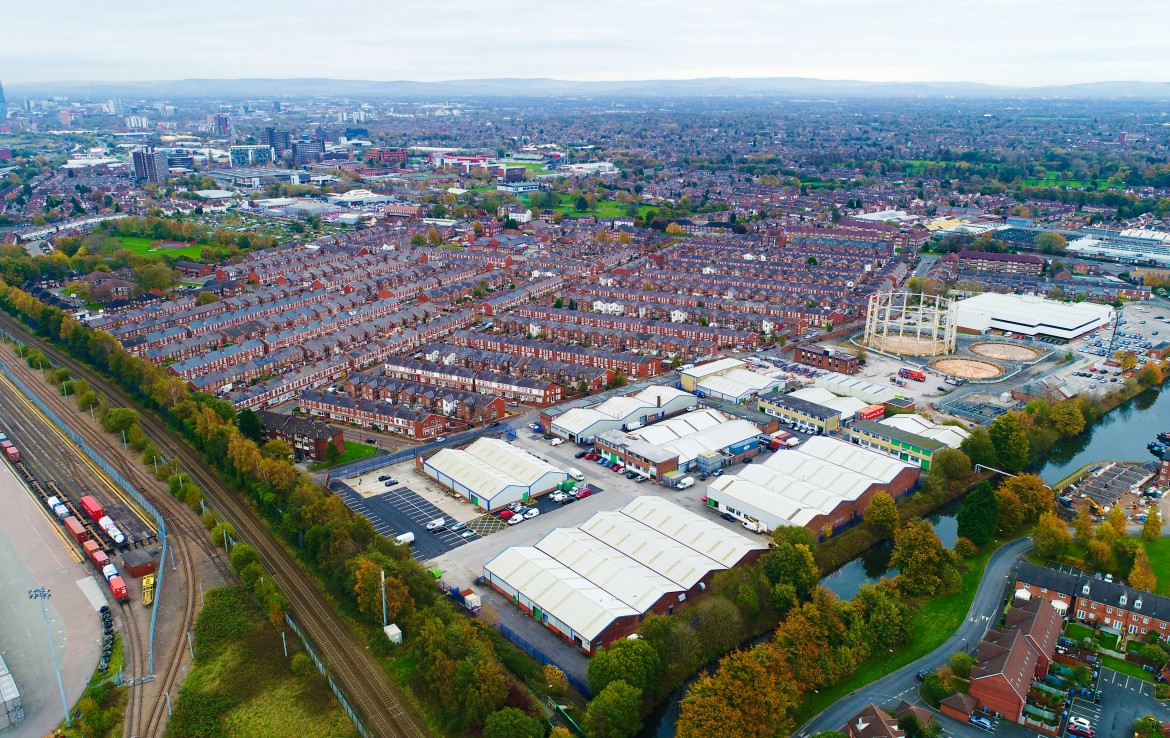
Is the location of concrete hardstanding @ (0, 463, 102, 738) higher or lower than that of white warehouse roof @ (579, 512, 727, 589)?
lower

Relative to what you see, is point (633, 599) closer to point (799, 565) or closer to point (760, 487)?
point (799, 565)

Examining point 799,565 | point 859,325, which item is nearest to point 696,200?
point 859,325

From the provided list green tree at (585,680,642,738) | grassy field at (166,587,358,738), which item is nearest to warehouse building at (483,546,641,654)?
green tree at (585,680,642,738)

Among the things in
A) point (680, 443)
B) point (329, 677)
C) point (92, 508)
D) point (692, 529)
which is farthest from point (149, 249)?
point (692, 529)

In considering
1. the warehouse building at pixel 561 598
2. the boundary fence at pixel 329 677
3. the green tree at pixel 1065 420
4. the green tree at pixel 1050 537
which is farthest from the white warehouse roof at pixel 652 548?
the green tree at pixel 1065 420

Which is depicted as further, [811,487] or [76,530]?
[811,487]

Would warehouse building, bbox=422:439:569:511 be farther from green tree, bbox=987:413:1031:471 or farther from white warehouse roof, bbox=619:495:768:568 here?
green tree, bbox=987:413:1031:471

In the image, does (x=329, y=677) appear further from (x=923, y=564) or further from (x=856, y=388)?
(x=856, y=388)
